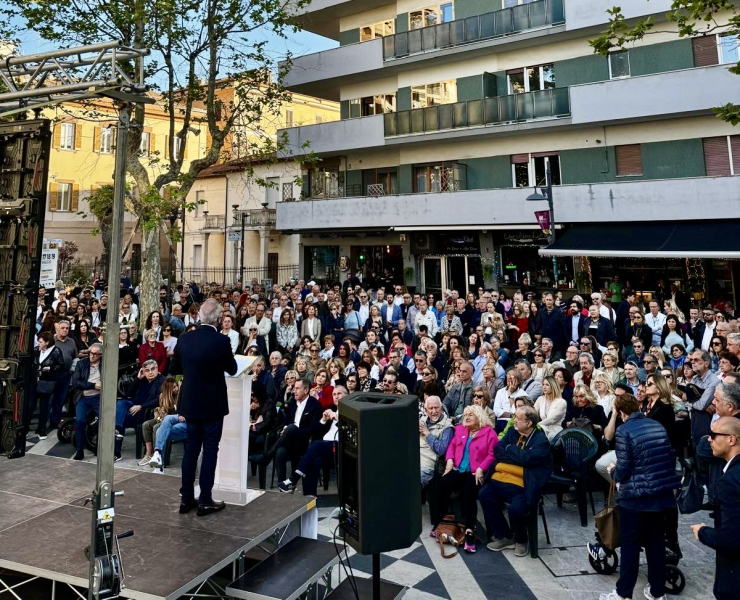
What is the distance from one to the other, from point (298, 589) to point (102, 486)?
1.59 metres

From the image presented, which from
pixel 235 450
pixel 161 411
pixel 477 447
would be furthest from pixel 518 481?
pixel 161 411

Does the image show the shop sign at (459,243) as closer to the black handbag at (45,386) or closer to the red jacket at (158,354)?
the red jacket at (158,354)

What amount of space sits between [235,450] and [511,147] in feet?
58.1

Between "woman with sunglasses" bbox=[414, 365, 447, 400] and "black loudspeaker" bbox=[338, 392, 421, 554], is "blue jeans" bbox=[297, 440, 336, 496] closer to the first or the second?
"woman with sunglasses" bbox=[414, 365, 447, 400]

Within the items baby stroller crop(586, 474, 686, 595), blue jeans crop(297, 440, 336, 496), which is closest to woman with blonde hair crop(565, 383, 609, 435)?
baby stroller crop(586, 474, 686, 595)

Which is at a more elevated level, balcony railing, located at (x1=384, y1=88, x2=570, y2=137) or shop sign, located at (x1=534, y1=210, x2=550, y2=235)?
balcony railing, located at (x1=384, y1=88, x2=570, y2=137)

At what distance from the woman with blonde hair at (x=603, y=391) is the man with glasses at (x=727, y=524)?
3499 millimetres

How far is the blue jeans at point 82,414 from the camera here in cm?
841

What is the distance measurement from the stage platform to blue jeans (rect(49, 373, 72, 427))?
12.2 feet

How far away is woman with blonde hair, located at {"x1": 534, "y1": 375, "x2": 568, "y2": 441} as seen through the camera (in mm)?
6727

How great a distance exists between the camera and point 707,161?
1705cm

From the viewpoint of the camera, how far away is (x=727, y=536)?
344 centimetres

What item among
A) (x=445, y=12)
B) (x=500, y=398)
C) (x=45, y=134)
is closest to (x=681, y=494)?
(x=500, y=398)

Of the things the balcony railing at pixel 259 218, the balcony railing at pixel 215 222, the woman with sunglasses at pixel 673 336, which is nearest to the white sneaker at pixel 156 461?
the woman with sunglasses at pixel 673 336
